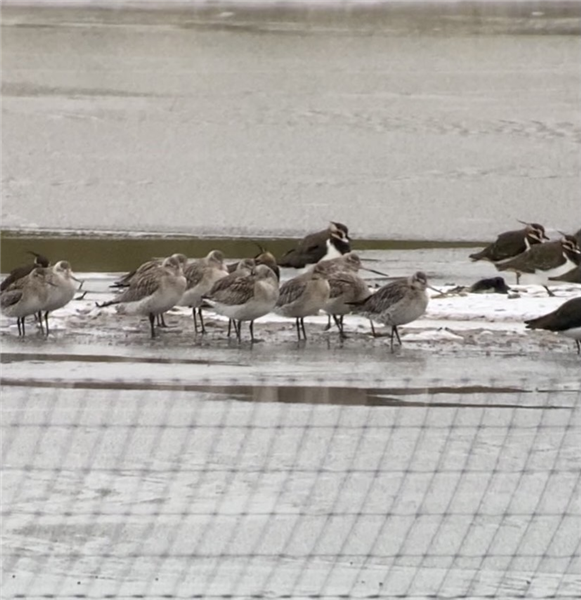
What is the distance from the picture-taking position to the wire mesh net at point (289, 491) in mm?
6477

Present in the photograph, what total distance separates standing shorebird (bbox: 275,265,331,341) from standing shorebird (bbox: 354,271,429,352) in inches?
16.2

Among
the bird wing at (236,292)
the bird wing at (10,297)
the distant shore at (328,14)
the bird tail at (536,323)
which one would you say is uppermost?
the bird wing at (236,292)

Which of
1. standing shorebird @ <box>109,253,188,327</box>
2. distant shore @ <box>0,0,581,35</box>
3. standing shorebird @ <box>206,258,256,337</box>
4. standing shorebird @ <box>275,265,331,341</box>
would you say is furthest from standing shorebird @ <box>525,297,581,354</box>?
distant shore @ <box>0,0,581,35</box>

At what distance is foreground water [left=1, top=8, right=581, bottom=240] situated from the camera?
653 inches

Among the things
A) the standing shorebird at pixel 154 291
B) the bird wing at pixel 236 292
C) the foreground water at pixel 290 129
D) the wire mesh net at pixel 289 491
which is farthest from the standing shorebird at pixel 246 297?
the foreground water at pixel 290 129

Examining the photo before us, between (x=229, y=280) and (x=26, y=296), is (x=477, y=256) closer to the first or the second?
(x=229, y=280)

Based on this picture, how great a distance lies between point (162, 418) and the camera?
9.05 meters

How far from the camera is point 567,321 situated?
A: 10688 millimetres

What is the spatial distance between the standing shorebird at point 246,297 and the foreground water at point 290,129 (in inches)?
167

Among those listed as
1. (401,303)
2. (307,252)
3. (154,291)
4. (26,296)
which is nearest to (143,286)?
(154,291)

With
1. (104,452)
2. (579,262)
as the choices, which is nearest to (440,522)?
(104,452)

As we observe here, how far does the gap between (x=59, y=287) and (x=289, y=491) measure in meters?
4.34

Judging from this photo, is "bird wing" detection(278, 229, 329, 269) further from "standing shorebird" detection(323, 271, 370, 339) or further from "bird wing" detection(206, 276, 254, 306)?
"bird wing" detection(206, 276, 254, 306)

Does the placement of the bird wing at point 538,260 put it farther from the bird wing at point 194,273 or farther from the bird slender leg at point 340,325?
the bird wing at point 194,273
